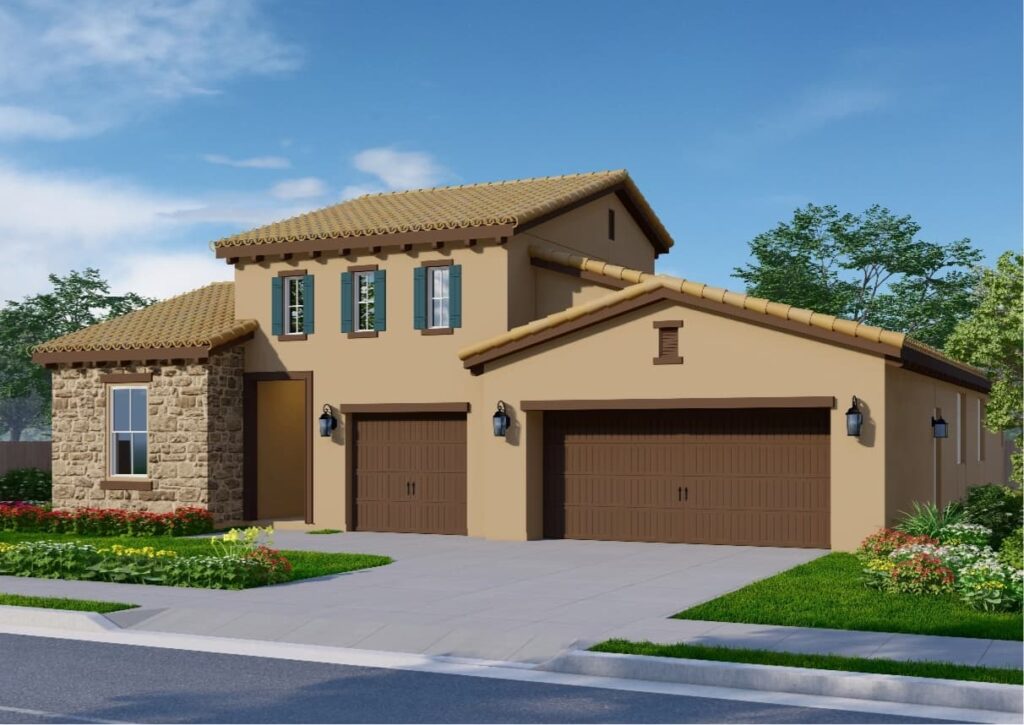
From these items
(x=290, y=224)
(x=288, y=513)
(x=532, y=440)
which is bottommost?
(x=288, y=513)

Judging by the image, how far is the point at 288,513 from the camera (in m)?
27.1

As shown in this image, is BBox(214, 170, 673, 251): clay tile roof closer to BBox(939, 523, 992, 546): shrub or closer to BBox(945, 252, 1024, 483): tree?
BBox(945, 252, 1024, 483): tree

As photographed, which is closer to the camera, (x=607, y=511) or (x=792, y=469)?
(x=792, y=469)

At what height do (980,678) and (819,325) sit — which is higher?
(819,325)

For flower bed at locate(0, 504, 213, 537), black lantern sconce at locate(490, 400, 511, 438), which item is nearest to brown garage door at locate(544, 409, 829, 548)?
black lantern sconce at locate(490, 400, 511, 438)

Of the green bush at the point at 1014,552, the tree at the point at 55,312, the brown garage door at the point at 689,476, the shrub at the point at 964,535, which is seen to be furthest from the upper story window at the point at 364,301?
the tree at the point at 55,312

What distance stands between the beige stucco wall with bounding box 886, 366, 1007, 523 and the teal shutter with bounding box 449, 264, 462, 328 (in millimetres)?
8293

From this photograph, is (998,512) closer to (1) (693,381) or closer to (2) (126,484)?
(1) (693,381)

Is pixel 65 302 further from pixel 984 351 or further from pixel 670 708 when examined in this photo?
pixel 670 708

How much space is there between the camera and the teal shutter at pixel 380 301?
974 inches

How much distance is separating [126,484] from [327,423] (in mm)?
4782

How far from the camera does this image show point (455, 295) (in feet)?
78.9

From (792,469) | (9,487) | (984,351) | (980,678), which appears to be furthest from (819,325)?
(9,487)

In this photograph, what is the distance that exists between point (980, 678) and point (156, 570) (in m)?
10.7
